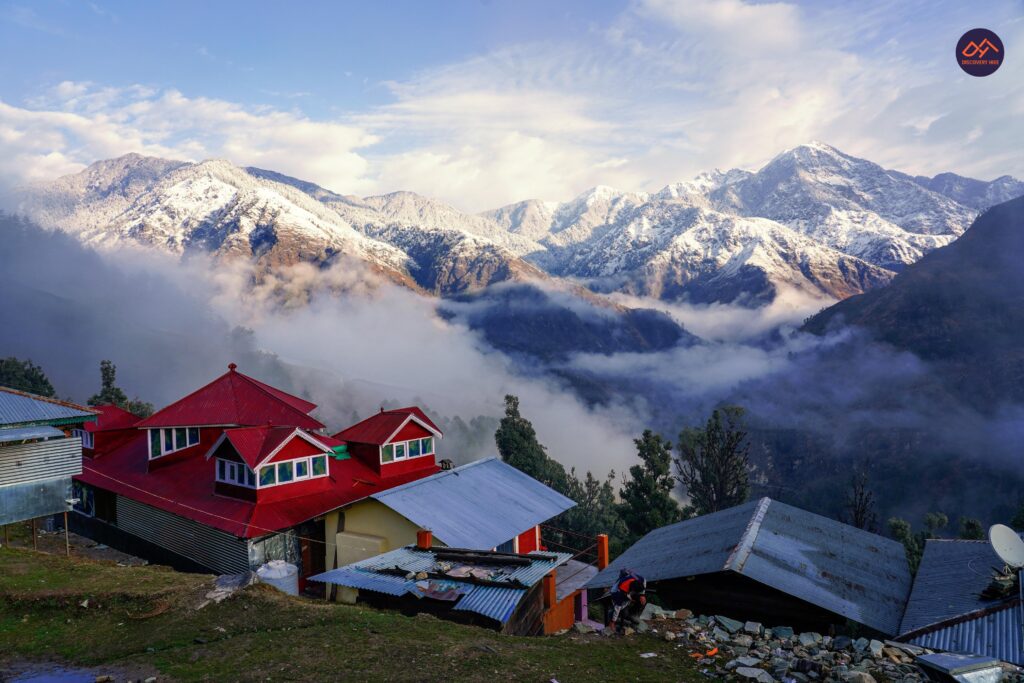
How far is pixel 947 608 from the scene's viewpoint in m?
17.5

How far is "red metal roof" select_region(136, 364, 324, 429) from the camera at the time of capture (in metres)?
33.9

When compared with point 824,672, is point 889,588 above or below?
below

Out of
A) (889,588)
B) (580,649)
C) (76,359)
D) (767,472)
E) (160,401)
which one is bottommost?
(767,472)

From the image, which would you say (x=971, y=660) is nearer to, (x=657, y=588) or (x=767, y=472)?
Answer: (x=657, y=588)

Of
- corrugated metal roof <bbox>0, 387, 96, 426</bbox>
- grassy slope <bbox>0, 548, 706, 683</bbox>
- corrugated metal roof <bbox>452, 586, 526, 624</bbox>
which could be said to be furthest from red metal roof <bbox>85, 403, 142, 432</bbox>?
corrugated metal roof <bbox>452, 586, 526, 624</bbox>

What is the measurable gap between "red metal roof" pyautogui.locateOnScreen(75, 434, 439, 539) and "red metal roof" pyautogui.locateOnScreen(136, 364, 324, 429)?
2162 mm

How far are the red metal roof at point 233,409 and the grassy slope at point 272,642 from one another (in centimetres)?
1644

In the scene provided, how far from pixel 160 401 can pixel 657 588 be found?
510ft

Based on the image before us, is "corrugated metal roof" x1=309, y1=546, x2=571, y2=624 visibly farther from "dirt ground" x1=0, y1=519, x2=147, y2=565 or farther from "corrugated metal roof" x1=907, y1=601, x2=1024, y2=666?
"dirt ground" x1=0, y1=519, x2=147, y2=565

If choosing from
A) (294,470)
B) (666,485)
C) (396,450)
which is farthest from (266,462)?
(666,485)

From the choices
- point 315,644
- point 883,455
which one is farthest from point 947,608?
point 883,455

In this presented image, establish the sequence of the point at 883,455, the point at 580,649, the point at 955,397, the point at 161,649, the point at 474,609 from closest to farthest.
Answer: the point at 161,649 → the point at 580,649 → the point at 474,609 → the point at 883,455 → the point at 955,397

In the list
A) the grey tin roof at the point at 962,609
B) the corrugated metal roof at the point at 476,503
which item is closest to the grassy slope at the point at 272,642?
the grey tin roof at the point at 962,609

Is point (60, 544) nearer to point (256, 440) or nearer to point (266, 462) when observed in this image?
point (256, 440)
